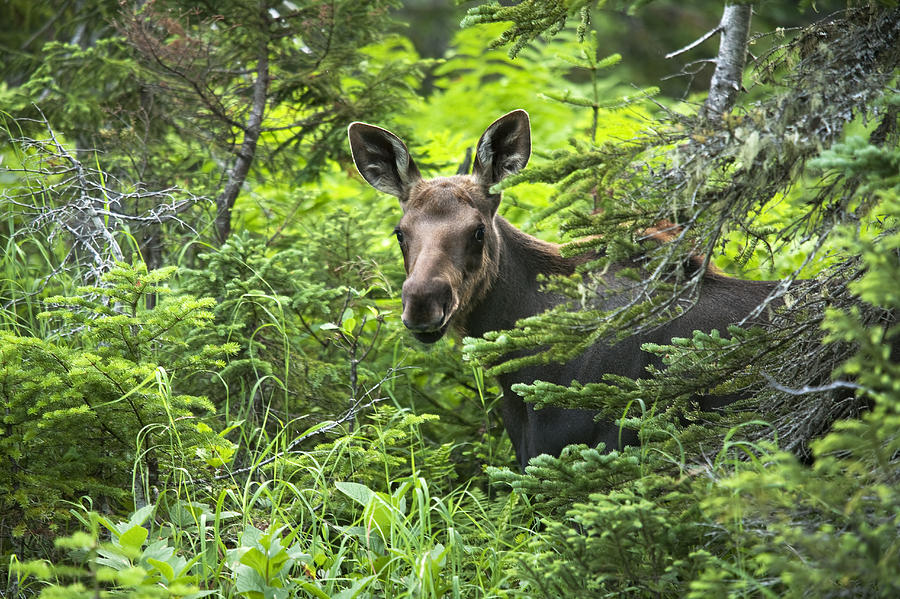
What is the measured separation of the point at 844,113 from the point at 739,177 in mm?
426

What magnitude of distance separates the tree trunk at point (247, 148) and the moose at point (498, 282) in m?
1.55

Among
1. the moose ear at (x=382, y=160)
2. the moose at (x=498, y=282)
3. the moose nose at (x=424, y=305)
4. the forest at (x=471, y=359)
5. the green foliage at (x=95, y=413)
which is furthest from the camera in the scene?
the moose ear at (x=382, y=160)

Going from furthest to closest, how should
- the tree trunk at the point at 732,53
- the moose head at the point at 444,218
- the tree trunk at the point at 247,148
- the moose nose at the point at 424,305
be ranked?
the tree trunk at the point at 247,148, the tree trunk at the point at 732,53, the moose head at the point at 444,218, the moose nose at the point at 424,305

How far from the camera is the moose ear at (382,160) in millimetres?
5164

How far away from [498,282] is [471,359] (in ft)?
2.82

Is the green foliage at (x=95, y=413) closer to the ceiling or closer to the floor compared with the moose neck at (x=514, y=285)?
closer to the floor

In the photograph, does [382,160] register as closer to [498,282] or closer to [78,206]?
[498,282]

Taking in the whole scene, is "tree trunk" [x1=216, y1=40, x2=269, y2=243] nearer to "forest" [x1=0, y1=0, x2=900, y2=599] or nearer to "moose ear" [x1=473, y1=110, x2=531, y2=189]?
"forest" [x1=0, y1=0, x2=900, y2=599]

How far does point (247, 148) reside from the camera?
253 inches

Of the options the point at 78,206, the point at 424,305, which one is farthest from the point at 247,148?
the point at 424,305

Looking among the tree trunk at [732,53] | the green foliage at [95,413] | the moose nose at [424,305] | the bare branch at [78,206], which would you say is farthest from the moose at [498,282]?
the bare branch at [78,206]

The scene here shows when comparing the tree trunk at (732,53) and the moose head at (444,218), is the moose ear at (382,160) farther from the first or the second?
the tree trunk at (732,53)

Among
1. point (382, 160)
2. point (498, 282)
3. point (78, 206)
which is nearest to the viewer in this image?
point (498, 282)

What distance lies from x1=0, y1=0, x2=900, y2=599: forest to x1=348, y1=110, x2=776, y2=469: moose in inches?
4.1
